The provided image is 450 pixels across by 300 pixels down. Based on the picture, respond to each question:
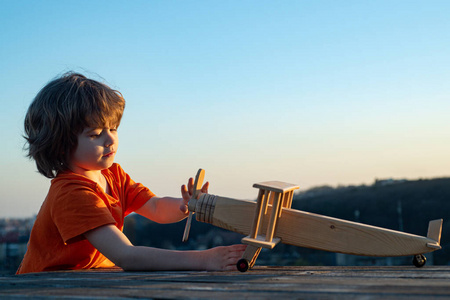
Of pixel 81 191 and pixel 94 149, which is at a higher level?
pixel 94 149

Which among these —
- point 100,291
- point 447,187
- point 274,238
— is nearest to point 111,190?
point 274,238

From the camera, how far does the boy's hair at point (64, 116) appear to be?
11.0ft

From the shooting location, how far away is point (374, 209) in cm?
6881

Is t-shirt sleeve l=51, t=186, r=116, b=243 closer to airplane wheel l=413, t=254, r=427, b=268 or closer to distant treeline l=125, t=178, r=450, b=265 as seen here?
airplane wheel l=413, t=254, r=427, b=268

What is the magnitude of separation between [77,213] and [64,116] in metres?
0.71

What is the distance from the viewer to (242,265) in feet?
8.77

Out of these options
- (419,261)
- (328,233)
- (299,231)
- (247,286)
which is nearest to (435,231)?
(419,261)

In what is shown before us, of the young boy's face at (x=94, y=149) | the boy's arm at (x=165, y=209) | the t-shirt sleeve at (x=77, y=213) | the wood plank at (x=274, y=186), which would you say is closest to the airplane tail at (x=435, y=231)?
the wood plank at (x=274, y=186)

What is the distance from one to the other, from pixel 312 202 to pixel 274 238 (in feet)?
177

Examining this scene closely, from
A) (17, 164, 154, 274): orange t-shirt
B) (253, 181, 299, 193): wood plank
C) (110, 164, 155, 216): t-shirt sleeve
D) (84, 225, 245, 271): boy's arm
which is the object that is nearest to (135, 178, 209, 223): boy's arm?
(110, 164, 155, 216): t-shirt sleeve

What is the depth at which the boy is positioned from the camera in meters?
2.91

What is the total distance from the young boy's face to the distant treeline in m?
53.3

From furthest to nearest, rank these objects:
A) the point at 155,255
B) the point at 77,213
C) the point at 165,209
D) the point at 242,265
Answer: the point at 165,209 → the point at 77,213 → the point at 155,255 → the point at 242,265

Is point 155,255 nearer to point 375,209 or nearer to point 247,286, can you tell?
point 247,286
